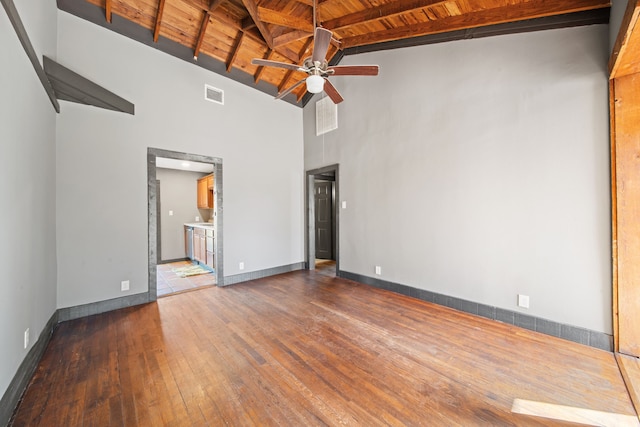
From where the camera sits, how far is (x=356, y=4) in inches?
128

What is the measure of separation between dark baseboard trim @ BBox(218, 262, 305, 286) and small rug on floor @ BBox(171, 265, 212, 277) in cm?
118

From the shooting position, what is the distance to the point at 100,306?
3.14m

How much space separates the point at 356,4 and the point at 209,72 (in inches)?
98.6

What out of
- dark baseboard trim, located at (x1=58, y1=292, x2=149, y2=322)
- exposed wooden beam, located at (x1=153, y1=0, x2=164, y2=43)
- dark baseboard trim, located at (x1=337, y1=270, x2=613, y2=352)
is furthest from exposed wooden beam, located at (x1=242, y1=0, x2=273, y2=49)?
dark baseboard trim, located at (x1=337, y1=270, x2=613, y2=352)

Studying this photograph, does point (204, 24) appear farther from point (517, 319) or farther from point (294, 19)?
point (517, 319)

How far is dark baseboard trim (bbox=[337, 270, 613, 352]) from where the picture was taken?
232 centimetres

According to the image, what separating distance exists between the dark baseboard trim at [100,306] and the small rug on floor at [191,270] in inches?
61.7

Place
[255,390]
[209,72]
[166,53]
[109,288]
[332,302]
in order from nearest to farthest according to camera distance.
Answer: [255,390] < [109,288] < [332,302] < [166,53] < [209,72]

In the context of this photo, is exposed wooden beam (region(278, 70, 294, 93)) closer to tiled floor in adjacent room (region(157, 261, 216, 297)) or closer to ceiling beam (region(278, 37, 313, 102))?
ceiling beam (region(278, 37, 313, 102))

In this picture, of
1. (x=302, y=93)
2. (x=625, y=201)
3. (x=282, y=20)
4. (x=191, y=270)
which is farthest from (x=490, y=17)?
(x=191, y=270)

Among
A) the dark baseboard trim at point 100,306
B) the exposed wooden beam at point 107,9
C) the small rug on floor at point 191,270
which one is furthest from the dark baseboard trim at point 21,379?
the exposed wooden beam at point 107,9

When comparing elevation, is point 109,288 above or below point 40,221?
below

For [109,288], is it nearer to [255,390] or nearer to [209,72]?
[255,390]

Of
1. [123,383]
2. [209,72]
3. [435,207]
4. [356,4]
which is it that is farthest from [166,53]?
[435,207]
